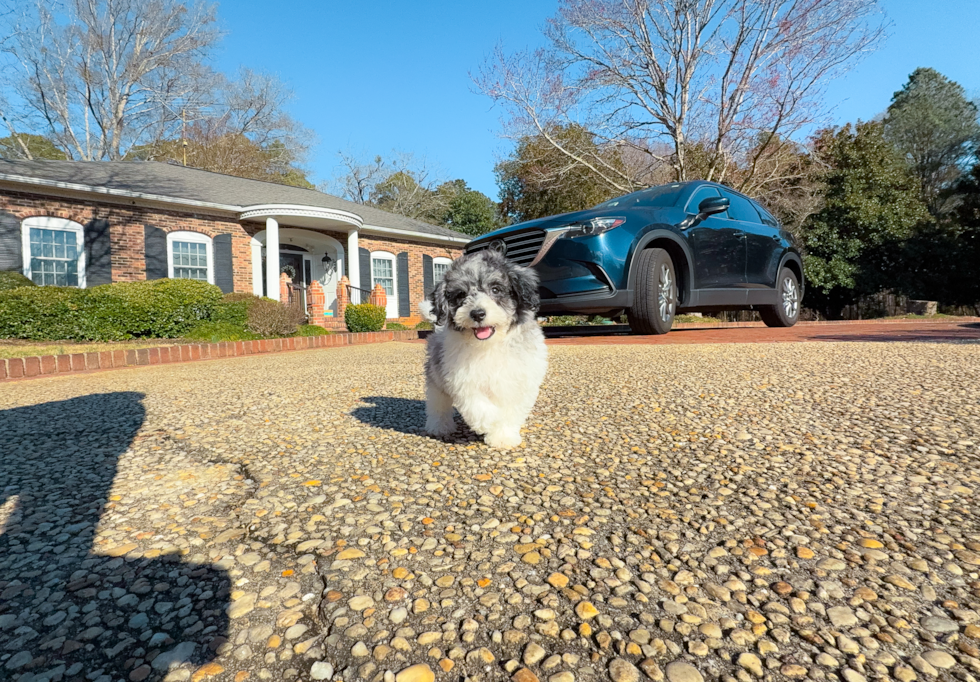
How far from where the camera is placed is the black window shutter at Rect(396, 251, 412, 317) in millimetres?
19109

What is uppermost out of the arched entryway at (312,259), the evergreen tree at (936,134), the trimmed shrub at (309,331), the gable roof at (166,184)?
the evergreen tree at (936,134)

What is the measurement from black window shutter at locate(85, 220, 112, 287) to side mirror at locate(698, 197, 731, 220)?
13696 mm

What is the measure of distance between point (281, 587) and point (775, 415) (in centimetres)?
273

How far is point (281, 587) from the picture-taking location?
1.42 metres

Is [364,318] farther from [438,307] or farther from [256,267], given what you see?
[438,307]

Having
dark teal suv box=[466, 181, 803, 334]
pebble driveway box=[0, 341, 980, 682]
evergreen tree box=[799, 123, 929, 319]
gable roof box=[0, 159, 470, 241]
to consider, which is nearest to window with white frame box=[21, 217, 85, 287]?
gable roof box=[0, 159, 470, 241]

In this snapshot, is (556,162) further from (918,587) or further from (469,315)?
(918,587)

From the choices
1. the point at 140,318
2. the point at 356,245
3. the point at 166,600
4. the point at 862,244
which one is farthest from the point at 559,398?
the point at 862,244

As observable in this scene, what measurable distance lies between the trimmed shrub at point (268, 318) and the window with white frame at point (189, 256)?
154 inches

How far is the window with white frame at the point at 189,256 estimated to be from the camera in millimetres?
13641

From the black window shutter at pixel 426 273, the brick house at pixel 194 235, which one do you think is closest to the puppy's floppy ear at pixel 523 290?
the brick house at pixel 194 235

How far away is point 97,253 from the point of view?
12586mm

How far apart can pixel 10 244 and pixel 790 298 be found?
16.8 meters

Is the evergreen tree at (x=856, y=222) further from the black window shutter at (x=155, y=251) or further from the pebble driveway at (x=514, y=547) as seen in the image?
the black window shutter at (x=155, y=251)
